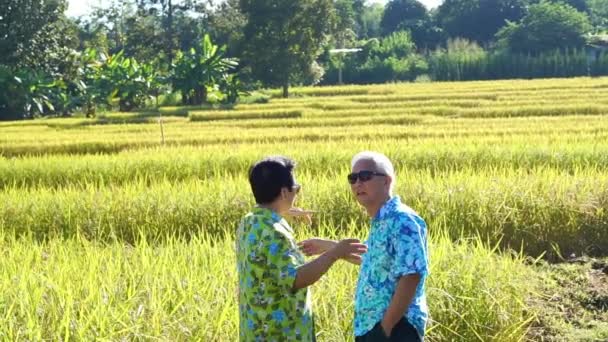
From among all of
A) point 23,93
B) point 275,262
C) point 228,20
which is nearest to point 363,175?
point 275,262

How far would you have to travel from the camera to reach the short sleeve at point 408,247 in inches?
113

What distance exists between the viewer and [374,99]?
96.2 feet

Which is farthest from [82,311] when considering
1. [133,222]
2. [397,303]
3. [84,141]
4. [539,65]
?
[539,65]

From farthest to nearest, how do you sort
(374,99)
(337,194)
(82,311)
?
(374,99), (337,194), (82,311)

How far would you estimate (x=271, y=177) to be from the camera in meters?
2.98

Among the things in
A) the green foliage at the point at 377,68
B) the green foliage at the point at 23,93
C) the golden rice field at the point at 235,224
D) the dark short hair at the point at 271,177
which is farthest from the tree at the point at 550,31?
the dark short hair at the point at 271,177

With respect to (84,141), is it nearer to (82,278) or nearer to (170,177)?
(170,177)

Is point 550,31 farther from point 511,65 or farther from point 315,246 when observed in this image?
point 315,246

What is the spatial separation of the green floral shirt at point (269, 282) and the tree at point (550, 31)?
165 feet

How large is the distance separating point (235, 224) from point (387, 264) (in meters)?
4.81

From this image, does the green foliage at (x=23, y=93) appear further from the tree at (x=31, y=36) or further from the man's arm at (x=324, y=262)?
the man's arm at (x=324, y=262)

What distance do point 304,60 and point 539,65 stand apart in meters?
18.3

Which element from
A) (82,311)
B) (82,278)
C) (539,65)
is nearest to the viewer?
(82,311)

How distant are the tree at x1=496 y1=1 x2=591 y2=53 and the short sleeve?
5032 cm
